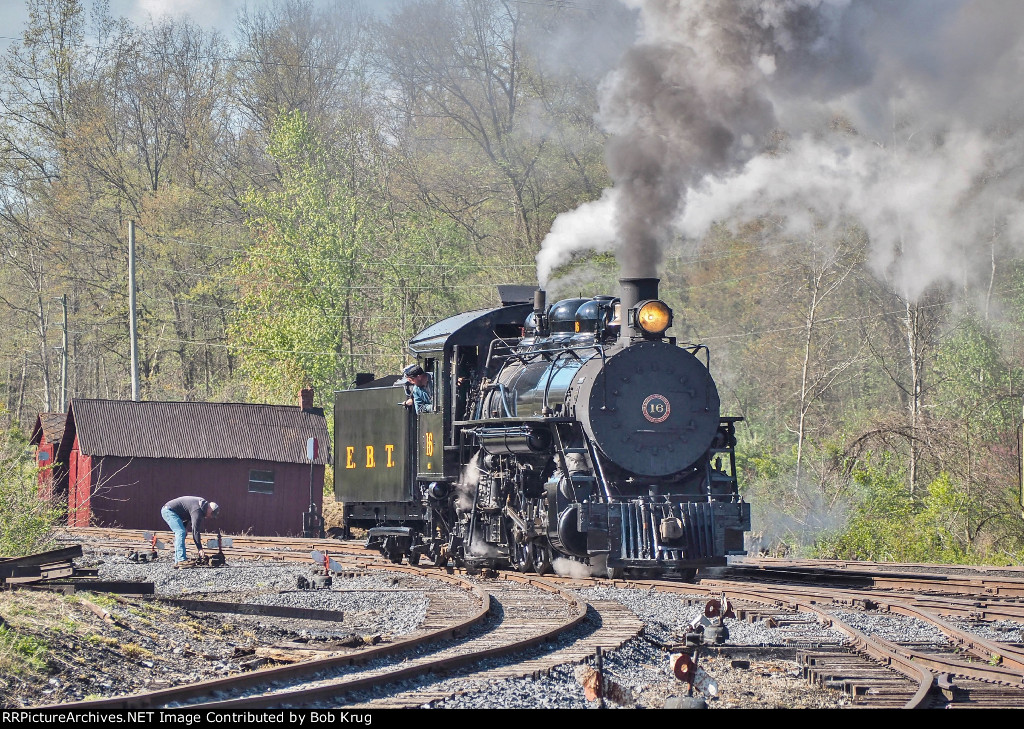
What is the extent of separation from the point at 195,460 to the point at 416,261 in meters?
9.23

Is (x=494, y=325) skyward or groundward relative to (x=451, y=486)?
skyward

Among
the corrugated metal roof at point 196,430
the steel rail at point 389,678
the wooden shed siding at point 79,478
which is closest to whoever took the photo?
the steel rail at point 389,678

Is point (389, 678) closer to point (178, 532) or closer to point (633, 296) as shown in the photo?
point (633, 296)

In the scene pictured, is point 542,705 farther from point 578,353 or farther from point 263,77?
point 263,77

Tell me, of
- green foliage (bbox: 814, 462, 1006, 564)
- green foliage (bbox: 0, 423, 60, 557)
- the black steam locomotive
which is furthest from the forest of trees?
green foliage (bbox: 0, 423, 60, 557)

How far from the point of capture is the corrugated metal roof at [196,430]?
27.1 metres

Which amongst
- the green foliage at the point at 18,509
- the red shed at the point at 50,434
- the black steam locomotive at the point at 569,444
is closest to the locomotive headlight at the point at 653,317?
the black steam locomotive at the point at 569,444

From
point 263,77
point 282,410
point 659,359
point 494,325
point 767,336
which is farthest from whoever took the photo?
point 263,77

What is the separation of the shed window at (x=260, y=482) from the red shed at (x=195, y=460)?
0.02m

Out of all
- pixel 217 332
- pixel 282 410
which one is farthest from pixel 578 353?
pixel 217 332

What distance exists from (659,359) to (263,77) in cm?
3289

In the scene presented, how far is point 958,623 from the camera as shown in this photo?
981 cm

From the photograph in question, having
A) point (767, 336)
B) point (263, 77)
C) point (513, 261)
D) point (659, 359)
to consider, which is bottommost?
point (659, 359)

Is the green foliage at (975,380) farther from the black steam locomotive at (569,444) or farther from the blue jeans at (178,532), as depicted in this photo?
the blue jeans at (178,532)
